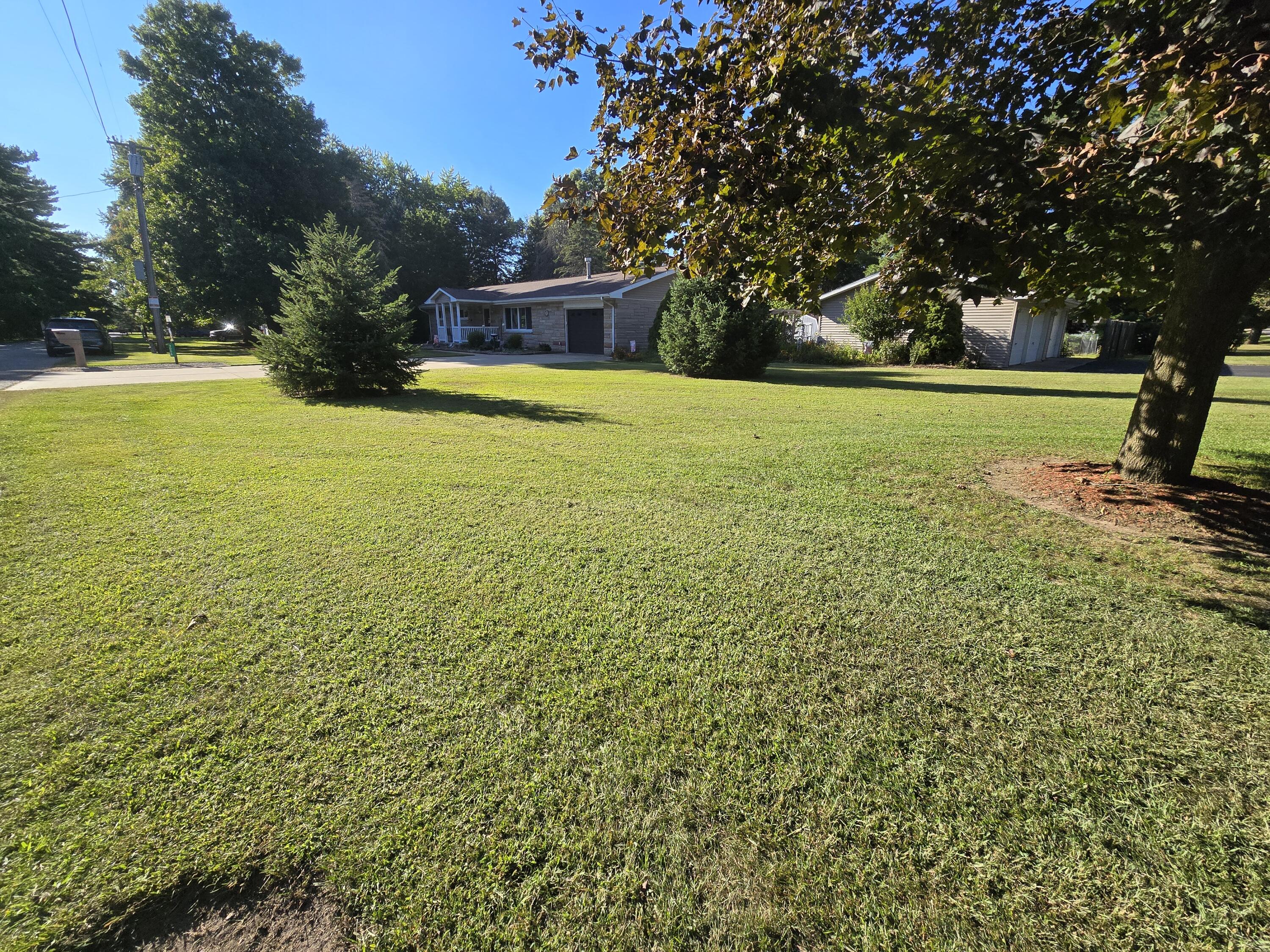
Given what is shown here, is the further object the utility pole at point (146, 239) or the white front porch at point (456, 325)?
the white front porch at point (456, 325)

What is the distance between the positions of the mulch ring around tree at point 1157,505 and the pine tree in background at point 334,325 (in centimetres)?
1000

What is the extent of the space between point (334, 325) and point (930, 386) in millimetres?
13822

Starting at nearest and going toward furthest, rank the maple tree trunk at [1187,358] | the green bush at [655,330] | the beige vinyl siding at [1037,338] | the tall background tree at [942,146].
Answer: the tall background tree at [942,146]
the maple tree trunk at [1187,358]
the green bush at [655,330]
the beige vinyl siding at [1037,338]

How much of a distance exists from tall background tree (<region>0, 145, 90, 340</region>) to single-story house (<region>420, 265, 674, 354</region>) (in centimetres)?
2259

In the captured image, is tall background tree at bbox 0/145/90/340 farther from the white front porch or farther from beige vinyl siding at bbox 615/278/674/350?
beige vinyl siding at bbox 615/278/674/350

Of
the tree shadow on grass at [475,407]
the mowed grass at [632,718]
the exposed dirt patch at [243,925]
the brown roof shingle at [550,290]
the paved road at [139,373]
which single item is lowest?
the exposed dirt patch at [243,925]

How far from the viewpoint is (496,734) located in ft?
6.88

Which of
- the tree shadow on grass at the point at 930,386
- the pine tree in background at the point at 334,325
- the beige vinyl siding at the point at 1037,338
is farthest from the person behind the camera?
Result: the beige vinyl siding at the point at 1037,338

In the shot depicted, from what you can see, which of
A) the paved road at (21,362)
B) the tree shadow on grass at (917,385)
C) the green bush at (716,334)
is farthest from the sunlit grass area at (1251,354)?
the paved road at (21,362)

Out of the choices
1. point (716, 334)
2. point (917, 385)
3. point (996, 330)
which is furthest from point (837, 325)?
point (716, 334)

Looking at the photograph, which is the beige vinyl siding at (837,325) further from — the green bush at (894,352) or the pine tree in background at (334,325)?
the pine tree in background at (334,325)

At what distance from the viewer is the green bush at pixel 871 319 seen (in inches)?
810

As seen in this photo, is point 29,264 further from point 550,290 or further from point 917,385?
point 917,385

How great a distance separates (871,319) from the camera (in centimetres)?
2123
